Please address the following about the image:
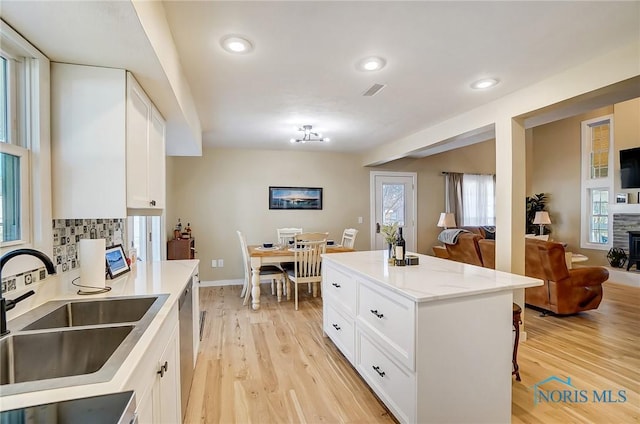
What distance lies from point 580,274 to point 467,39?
3115 mm

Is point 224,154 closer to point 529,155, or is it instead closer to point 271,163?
point 271,163

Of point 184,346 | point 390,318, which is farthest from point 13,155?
point 390,318

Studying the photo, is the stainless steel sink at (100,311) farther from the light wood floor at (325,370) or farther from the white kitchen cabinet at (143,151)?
the light wood floor at (325,370)

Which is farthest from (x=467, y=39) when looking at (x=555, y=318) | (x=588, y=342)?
(x=555, y=318)

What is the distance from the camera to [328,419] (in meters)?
1.90

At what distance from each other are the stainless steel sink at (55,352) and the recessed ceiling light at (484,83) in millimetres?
2929

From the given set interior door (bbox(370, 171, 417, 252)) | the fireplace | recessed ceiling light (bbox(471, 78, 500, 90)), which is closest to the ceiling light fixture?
recessed ceiling light (bbox(471, 78, 500, 90))

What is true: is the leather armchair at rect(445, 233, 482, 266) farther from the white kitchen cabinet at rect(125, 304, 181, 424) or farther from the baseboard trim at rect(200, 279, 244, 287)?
the white kitchen cabinet at rect(125, 304, 181, 424)

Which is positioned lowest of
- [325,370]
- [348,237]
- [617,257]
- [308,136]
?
[325,370]

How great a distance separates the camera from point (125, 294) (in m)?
1.60

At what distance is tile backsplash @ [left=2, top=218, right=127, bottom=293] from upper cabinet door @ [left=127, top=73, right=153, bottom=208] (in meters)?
0.36

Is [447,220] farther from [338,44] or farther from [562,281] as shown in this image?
[338,44]

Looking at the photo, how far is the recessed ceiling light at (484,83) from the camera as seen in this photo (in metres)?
2.56

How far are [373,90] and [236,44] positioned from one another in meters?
1.29
